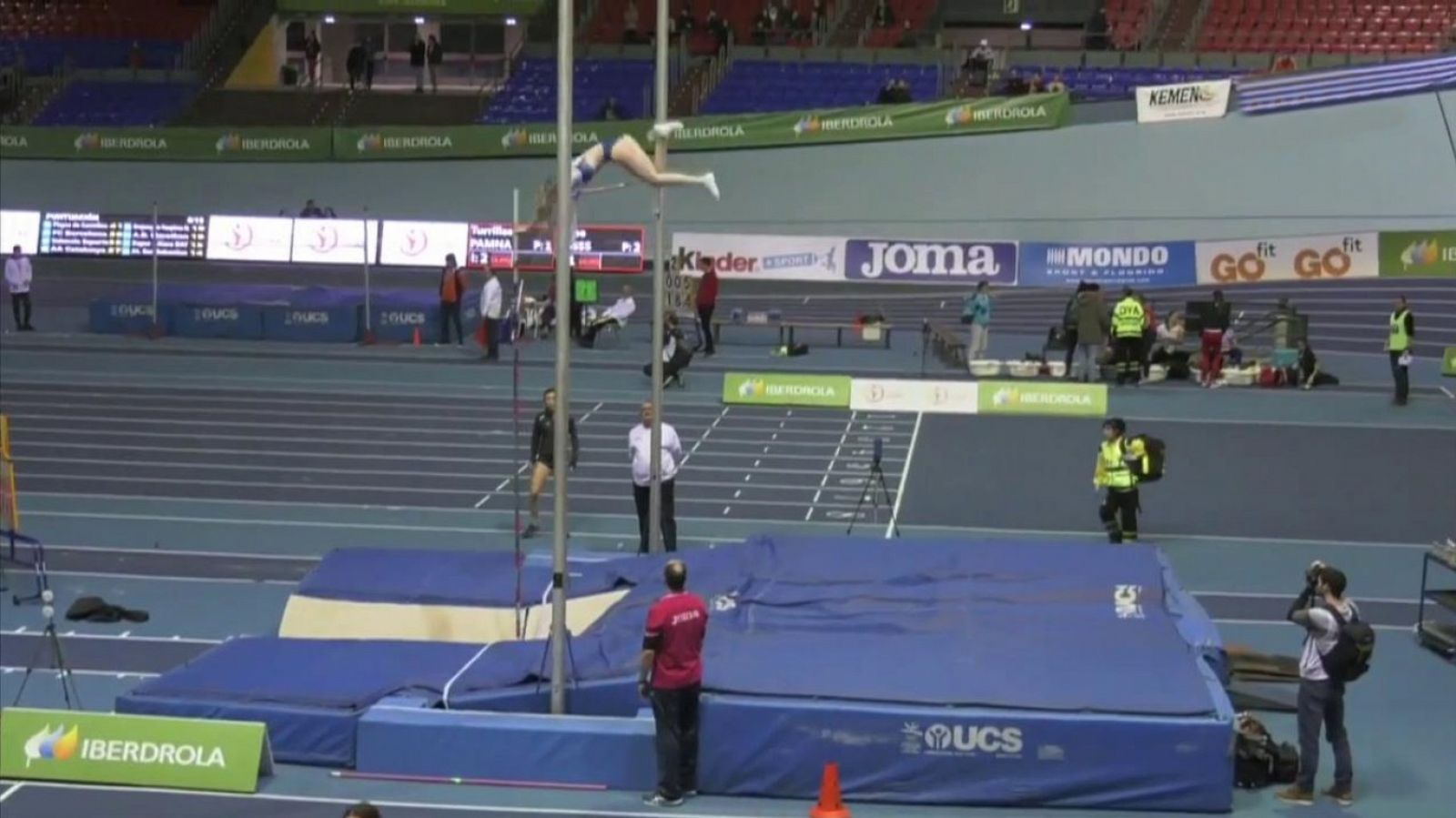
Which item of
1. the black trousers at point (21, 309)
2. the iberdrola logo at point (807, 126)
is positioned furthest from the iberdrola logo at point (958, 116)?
the black trousers at point (21, 309)

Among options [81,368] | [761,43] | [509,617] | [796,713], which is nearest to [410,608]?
[509,617]

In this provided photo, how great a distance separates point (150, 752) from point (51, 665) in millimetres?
3282

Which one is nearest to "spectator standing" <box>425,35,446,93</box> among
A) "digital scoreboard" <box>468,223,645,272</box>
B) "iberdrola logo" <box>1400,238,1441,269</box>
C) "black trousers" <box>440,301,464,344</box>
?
"digital scoreboard" <box>468,223,645,272</box>

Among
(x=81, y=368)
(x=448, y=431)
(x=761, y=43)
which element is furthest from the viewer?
(x=761, y=43)

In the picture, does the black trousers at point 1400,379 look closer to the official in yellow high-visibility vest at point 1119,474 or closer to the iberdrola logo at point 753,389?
the iberdrola logo at point 753,389

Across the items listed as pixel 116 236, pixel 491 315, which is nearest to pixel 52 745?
pixel 491 315

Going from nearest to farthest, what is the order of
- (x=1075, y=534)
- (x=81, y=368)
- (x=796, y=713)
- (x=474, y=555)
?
(x=796, y=713), (x=474, y=555), (x=1075, y=534), (x=81, y=368)

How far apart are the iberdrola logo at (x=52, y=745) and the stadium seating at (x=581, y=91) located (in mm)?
29161

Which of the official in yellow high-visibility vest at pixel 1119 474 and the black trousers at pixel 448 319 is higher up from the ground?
the black trousers at pixel 448 319

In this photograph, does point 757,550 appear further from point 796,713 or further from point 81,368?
point 81,368

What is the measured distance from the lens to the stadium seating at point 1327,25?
3738 centimetres

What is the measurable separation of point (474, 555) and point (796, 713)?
4.96 metres

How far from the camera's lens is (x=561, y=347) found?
1126 centimetres

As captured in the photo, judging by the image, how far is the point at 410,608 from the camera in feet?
45.5
